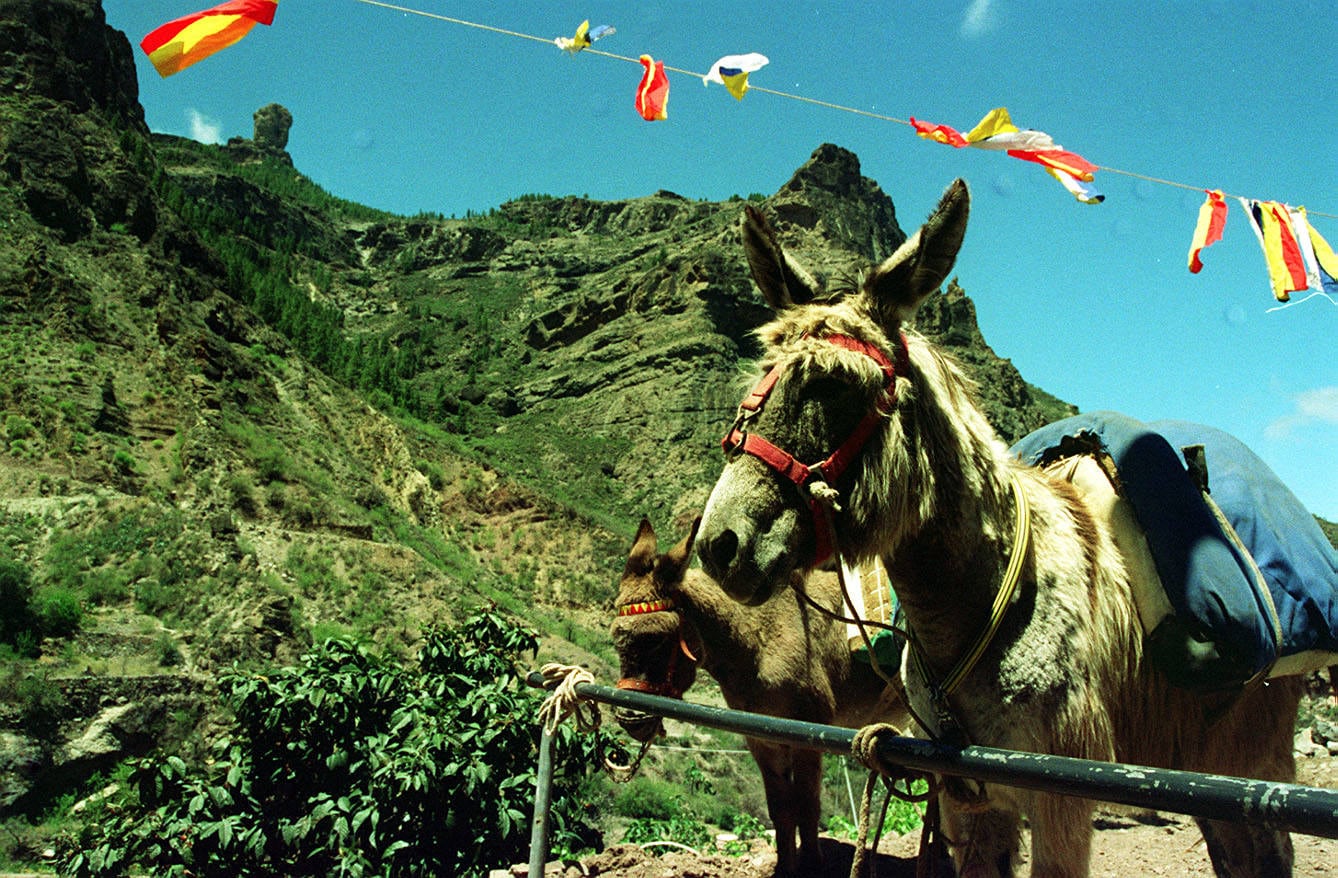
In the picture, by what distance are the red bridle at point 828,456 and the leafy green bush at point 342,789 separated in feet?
12.2

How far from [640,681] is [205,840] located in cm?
275

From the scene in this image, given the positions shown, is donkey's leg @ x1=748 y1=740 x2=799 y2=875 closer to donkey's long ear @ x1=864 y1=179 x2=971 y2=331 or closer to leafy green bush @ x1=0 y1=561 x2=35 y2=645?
donkey's long ear @ x1=864 y1=179 x2=971 y2=331

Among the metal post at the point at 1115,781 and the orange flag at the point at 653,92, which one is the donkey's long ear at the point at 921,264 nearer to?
the metal post at the point at 1115,781

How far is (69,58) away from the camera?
41.0 metres

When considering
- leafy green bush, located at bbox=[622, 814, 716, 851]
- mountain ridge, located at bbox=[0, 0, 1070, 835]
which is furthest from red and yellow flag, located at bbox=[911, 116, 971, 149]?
leafy green bush, located at bbox=[622, 814, 716, 851]

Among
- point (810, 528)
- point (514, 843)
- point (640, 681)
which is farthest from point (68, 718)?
point (810, 528)

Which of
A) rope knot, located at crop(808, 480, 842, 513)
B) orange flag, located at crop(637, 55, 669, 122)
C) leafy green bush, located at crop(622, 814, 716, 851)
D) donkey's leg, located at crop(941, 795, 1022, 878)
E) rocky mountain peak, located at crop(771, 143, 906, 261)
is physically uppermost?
rocky mountain peak, located at crop(771, 143, 906, 261)

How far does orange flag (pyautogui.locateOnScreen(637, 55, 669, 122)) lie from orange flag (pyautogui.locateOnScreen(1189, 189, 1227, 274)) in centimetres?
369

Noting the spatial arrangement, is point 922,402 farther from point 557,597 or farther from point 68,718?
point 557,597

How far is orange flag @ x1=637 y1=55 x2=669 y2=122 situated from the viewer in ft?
19.6

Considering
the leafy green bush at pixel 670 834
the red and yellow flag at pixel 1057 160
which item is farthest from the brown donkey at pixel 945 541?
the leafy green bush at pixel 670 834

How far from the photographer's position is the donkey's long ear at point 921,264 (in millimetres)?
1917

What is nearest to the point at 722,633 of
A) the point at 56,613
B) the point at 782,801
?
the point at 782,801

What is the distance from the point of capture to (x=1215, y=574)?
1991mm
